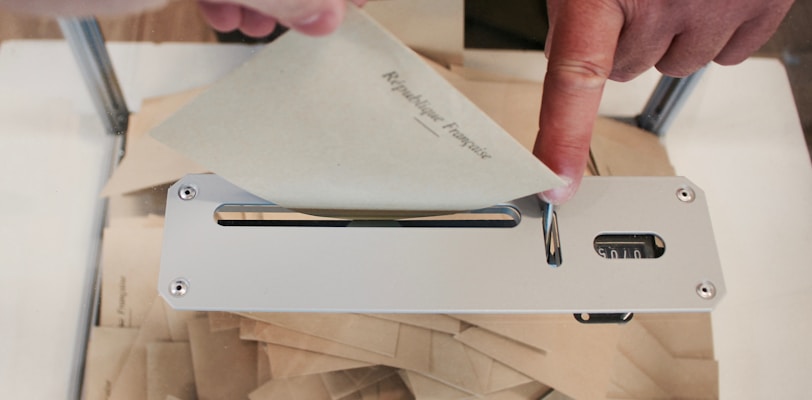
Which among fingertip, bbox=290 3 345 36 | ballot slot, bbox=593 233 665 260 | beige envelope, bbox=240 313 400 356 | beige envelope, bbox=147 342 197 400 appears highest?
fingertip, bbox=290 3 345 36

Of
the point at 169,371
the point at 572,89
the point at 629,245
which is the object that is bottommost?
the point at 169,371

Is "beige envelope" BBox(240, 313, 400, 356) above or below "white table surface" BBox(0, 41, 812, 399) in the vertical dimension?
below

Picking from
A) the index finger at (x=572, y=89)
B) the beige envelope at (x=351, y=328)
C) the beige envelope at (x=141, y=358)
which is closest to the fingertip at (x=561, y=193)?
the index finger at (x=572, y=89)

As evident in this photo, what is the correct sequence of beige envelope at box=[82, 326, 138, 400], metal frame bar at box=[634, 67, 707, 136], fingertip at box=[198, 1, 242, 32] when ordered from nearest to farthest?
1. fingertip at box=[198, 1, 242, 32]
2. beige envelope at box=[82, 326, 138, 400]
3. metal frame bar at box=[634, 67, 707, 136]

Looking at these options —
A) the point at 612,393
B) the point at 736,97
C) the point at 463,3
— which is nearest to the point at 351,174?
the point at 612,393

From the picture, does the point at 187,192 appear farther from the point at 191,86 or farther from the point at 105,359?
the point at 191,86

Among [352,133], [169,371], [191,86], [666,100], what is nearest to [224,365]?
[169,371]

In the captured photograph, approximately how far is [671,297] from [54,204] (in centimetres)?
75

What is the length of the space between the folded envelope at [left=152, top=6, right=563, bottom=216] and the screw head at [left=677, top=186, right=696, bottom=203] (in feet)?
0.57

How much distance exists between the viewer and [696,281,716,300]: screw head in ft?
1.91

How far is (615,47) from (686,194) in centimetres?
16

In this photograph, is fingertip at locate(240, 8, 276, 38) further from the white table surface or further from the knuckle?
the white table surface

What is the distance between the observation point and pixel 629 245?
0.62 m

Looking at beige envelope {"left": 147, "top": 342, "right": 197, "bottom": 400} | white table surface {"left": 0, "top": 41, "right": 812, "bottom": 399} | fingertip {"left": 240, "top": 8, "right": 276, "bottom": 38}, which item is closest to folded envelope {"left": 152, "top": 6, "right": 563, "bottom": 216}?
fingertip {"left": 240, "top": 8, "right": 276, "bottom": 38}
